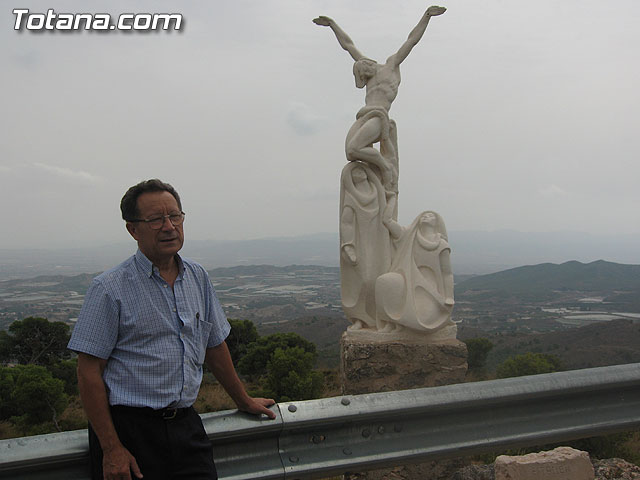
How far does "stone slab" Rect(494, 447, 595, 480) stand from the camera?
97.7 inches

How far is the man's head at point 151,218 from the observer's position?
182 cm

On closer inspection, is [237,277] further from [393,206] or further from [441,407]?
[441,407]

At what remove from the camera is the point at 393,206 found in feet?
18.3

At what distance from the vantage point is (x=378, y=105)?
18.2ft

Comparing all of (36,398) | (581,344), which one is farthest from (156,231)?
(581,344)

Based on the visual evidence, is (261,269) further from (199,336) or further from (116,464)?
(116,464)

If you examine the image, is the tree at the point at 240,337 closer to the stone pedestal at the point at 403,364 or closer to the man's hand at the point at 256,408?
the stone pedestal at the point at 403,364

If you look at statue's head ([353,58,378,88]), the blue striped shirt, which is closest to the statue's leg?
statue's head ([353,58,378,88])

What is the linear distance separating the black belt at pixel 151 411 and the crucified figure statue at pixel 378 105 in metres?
4.04

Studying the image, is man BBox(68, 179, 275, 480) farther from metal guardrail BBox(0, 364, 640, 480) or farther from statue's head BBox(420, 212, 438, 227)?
statue's head BBox(420, 212, 438, 227)

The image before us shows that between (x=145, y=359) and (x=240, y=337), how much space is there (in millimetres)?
11100

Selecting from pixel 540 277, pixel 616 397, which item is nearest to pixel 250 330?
pixel 616 397

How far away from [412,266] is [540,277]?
680 inches

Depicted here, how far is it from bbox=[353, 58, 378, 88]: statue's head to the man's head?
4.19 meters
